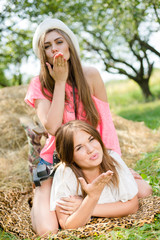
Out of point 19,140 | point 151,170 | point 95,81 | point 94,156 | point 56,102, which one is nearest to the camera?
point 94,156

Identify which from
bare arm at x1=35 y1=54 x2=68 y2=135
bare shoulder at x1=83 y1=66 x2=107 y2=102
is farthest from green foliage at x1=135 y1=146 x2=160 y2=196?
bare arm at x1=35 y1=54 x2=68 y2=135

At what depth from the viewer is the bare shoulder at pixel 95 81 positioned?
9.43 ft

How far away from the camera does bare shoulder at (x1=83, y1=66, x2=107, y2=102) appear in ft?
9.43

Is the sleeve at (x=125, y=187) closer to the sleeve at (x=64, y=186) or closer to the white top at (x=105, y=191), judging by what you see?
the white top at (x=105, y=191)

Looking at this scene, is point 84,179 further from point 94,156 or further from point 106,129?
point 106,129

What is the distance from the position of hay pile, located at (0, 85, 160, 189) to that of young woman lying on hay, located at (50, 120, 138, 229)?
1439mm

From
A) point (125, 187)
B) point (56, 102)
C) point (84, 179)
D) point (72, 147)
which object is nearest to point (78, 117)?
point (56, 102)

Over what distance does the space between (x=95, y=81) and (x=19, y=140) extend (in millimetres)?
2639

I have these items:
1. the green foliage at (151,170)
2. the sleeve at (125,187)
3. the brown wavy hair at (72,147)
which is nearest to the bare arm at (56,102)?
the brown wavy hair at (72,147)

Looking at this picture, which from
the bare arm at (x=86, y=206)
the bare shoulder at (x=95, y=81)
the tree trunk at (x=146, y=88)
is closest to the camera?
the bare arm at (x=86, y=206)

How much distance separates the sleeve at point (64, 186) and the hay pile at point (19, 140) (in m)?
1.36

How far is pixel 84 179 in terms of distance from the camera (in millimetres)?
2209

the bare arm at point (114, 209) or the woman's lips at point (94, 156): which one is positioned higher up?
the woman's lips at point (94, 156)

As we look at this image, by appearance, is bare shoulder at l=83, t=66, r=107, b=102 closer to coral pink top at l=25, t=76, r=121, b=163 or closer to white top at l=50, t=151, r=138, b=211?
coral pink top at l=25, t=76, r=121, b=163
